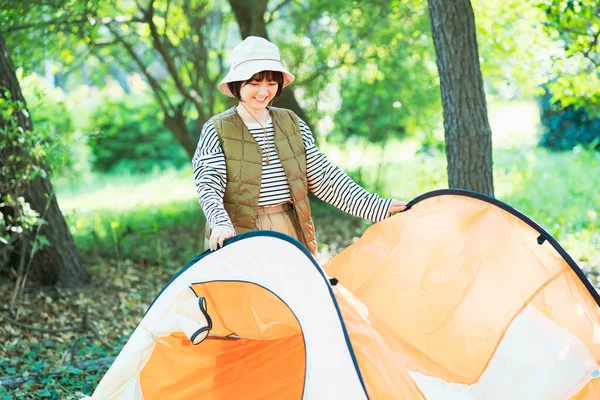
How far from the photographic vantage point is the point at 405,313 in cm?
238

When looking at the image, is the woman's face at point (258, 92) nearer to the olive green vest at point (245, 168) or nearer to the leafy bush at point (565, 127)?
the olive green vest at point (245, 168)

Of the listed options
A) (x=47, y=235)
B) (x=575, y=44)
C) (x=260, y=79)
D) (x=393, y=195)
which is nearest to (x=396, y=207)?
(x=260, y=79)

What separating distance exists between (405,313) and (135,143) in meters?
11.4

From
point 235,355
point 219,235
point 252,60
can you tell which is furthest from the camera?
point 235,355

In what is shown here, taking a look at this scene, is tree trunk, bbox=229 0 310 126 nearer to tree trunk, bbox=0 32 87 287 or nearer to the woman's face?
tree trunk, bbox=0 32 87 287

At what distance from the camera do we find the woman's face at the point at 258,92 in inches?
100

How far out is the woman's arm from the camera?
2.75 metres

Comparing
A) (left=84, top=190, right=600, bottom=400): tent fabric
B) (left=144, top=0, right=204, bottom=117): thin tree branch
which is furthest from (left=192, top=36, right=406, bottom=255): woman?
(left=144, top=0, right=204, bottom=117): thin tree branch

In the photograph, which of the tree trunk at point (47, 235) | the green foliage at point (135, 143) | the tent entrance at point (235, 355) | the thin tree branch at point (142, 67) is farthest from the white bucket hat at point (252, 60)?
the green foliage at point (135, 143)

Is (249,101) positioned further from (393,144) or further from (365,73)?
(393,144)

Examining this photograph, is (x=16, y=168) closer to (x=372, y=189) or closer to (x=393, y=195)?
(x=372, y=189)

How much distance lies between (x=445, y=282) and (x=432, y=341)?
223 millimetres

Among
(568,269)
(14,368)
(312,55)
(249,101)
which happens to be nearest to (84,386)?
(14,368)

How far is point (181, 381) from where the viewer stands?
2775 millimetres
